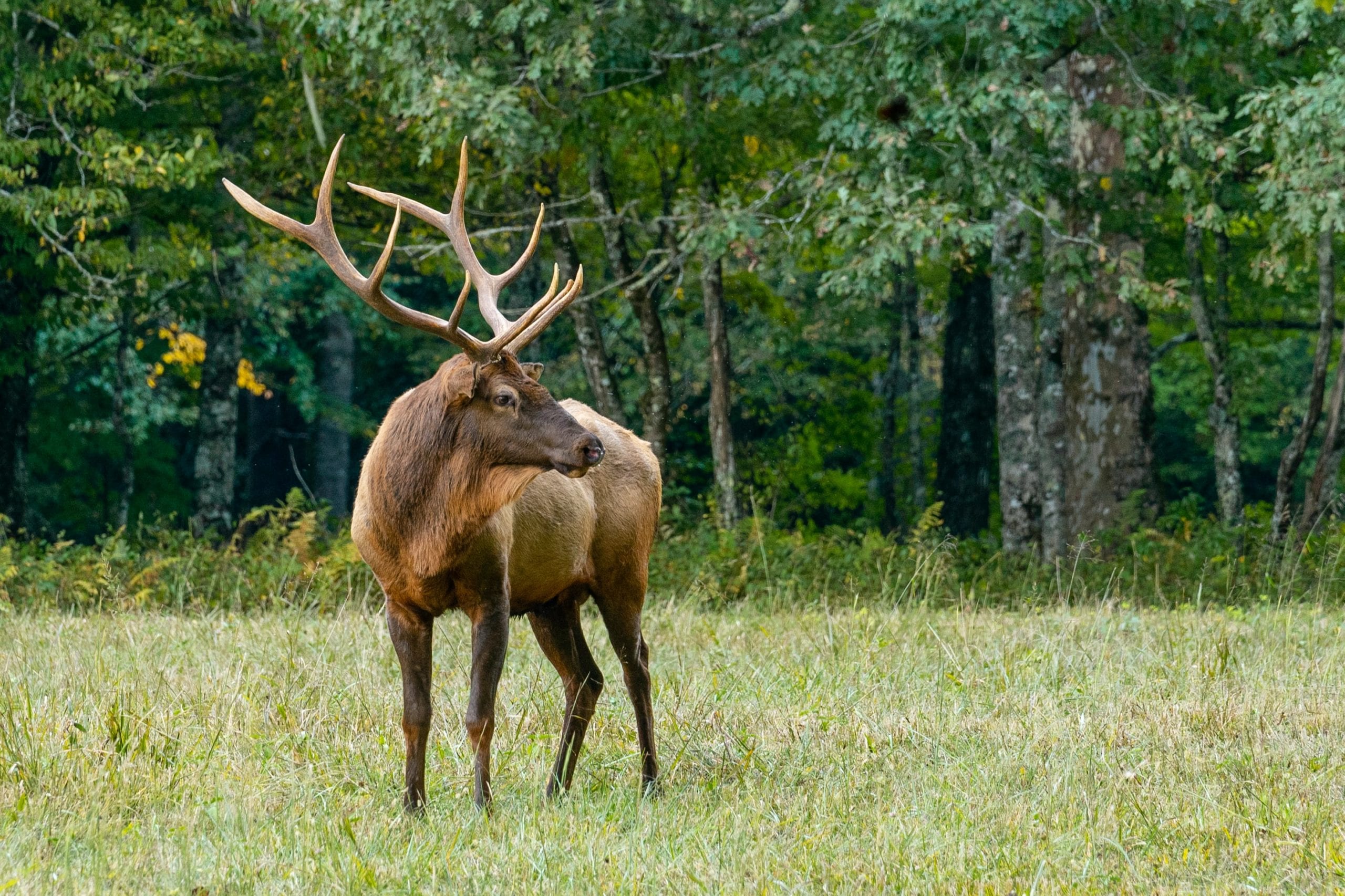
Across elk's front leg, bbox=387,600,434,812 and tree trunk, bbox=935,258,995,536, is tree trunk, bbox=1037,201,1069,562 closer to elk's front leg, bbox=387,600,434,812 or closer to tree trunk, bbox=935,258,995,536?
tree trunk, bbox=935,258,995,536

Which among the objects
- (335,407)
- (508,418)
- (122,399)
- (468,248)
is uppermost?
(468,248)

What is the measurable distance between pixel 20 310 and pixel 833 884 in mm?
13501

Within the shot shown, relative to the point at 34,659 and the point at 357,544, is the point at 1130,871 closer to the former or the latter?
the point at 357,544

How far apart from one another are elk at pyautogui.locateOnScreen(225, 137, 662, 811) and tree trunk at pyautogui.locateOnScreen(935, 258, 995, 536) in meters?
13.9

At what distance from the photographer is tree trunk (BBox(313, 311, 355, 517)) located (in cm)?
2562

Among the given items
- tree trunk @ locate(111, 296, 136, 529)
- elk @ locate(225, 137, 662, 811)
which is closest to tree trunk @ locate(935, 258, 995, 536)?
tree trunk @ locate(111, 296, 136, 529)

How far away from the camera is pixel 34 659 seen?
825 cm

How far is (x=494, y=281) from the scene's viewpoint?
630 centimetres

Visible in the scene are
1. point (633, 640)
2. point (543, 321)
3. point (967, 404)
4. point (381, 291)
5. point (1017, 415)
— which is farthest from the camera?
point (967, 404)

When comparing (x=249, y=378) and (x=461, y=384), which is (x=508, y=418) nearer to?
(x=461, y=384)

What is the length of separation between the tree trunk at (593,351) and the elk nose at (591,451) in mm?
9589

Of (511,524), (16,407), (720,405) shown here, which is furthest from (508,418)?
(16,407)

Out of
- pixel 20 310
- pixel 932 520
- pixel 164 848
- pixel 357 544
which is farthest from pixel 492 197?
pixel 164 848

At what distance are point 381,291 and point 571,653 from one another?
176 cm
